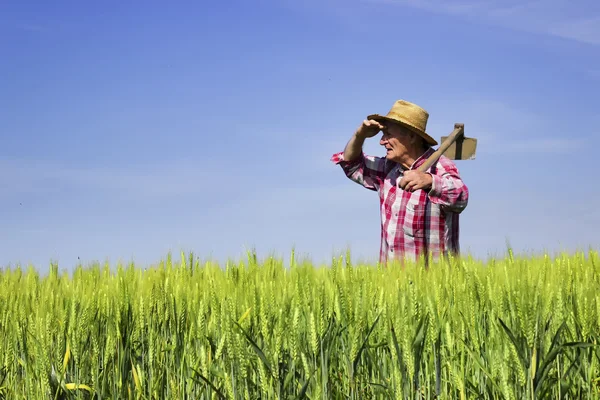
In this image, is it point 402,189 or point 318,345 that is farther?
point 402,189

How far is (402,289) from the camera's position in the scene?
8.83ft

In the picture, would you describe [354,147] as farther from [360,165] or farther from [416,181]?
[416,181]

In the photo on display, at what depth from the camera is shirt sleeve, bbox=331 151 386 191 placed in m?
5.70

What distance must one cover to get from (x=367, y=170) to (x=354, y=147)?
0.79 ft

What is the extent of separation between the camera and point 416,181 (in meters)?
4.76

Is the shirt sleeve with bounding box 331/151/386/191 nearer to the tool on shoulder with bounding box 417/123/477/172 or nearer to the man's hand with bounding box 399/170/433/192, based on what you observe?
the tool on shoulder with bounding box 417/123/477/172

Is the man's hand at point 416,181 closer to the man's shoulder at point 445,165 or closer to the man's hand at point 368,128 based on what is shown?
the man's shoulder at point 445,165

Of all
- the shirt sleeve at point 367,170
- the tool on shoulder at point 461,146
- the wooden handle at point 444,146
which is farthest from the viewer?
the tool on shoulder at point 461,146

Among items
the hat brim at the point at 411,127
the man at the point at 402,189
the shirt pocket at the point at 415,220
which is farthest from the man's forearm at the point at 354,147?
the shirt pocket at the point at 415,220

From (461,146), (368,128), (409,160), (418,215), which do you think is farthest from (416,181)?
(461,146)

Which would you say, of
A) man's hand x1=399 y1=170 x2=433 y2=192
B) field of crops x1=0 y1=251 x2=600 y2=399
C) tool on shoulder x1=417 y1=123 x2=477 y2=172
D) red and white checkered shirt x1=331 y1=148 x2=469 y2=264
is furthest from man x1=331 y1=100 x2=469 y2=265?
field of crops x1=0 y1=251 x2=600 y2=399

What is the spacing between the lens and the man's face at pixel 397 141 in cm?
540

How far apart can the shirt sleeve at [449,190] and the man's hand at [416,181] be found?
1.9 inches

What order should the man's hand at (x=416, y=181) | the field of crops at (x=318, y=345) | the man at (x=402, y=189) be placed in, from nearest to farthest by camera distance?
1. the field of crops at (x=318, y=345)
2. the man's hand at (x=416, y=181)
3. the man at (x=402, y=189)
